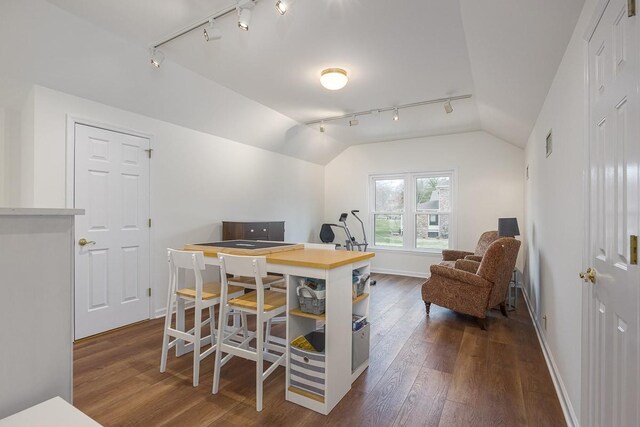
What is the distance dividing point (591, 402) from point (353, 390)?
133 cm

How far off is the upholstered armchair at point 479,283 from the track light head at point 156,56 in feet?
11.9

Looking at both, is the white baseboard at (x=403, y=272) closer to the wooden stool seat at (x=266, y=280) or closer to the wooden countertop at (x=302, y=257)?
the wooden countertop at (x=302, y=257)

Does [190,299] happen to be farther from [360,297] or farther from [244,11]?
[244,11]

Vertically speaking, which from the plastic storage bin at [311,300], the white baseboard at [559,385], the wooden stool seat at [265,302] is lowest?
the white baseboard at [559,385]

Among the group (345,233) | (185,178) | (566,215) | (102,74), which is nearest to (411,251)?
(345,233)

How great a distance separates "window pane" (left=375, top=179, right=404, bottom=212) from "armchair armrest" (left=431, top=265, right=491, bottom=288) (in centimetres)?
277

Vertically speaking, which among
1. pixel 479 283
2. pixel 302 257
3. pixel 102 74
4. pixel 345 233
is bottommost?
pixel 479 283

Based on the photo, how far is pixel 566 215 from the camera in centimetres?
207

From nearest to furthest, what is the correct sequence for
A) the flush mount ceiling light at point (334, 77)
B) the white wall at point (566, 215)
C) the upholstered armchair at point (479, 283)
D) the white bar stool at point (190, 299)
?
the white wall at point (566, 215) → the white bar stool at point (190, 299) → the flush mount ceiling light at point (334, 77) → the upholstered armchair at point (479, 283)

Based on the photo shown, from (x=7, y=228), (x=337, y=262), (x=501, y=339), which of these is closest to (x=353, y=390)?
(x=337, y=262)

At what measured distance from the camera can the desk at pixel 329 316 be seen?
1956mm

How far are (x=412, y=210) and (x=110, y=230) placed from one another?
4.95m

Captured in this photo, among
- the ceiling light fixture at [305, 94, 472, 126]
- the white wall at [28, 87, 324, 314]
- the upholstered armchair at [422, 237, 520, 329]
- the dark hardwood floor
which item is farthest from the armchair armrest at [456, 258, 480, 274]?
the white wall at [28, 87, 324, 314]

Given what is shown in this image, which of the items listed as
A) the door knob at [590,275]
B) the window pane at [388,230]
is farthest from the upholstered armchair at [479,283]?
the window pane at [388,230]
